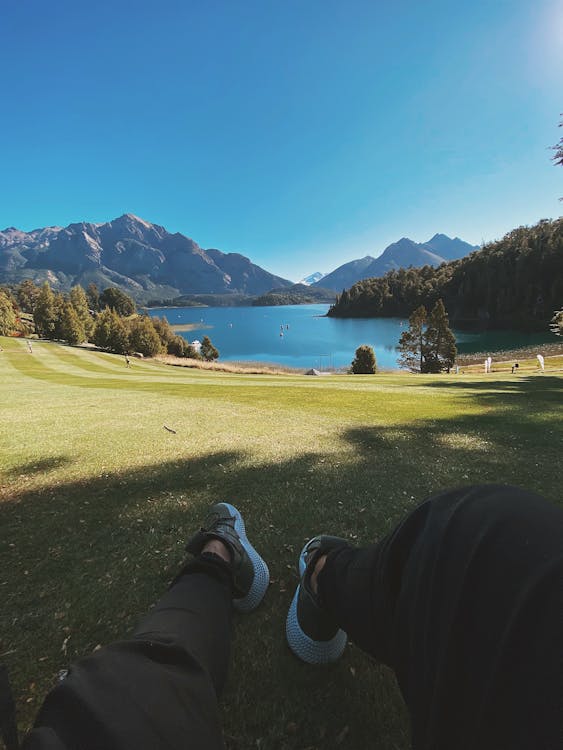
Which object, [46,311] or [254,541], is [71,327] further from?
[254,541]

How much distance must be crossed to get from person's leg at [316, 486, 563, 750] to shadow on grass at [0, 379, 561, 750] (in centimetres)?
63

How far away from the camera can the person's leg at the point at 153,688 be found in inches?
31.9

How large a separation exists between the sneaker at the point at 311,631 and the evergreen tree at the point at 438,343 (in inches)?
1850

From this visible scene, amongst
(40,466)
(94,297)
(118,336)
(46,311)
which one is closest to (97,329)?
(118,336)

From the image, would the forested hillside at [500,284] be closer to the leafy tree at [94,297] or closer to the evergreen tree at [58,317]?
the evergreen tree at [58,317]

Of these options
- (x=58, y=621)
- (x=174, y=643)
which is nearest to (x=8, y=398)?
(x=58, y=621)

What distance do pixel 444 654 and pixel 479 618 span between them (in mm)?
131

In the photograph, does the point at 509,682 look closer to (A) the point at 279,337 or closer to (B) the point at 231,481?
(B) the point at 231,481

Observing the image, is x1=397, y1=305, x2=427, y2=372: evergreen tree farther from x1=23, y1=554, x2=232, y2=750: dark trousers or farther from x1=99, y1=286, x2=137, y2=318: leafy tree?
x1=99, y1=286, x2=137, y2=318: leafy tree

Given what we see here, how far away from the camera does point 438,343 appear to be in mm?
44688

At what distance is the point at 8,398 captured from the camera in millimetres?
10156

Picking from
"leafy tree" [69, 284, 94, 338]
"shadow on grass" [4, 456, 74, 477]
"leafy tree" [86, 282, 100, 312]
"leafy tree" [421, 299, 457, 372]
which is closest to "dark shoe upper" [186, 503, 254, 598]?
"shadow on grass" [4, 456, 74, 477]

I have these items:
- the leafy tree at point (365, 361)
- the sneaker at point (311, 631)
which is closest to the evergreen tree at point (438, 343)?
the leafy tree at point (365, 361)

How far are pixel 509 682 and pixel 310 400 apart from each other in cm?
919
